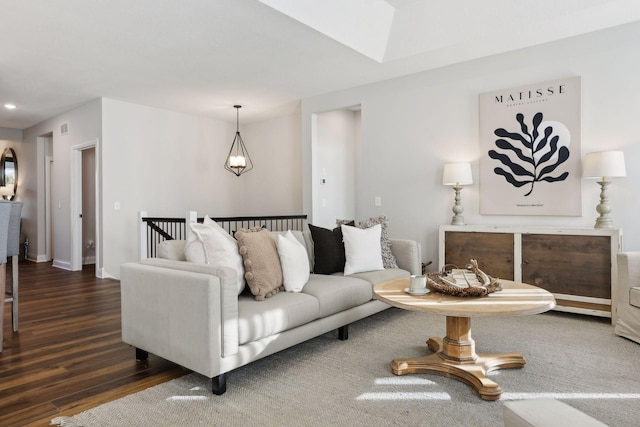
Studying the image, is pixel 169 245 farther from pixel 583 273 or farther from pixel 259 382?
pixel 583 273

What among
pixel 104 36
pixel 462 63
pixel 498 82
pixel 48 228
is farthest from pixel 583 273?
pixel 48 228

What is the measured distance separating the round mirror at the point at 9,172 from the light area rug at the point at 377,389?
763 centimetres

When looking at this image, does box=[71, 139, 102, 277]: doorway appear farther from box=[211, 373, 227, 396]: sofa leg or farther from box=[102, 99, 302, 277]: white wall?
box=[211, 373, 227, 396]: sofa leg

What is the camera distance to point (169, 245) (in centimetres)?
263

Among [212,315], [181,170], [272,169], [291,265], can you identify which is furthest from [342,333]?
[181,170]

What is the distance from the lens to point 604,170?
3203mm

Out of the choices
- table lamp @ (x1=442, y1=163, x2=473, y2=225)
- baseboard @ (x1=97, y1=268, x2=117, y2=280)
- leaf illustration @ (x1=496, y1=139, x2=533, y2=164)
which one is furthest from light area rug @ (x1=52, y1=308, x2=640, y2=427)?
baseboard @ (x1=97, y1=268, x2=117, y2=280)

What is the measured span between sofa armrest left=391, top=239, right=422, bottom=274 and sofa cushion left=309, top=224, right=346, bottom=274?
0.62 meters

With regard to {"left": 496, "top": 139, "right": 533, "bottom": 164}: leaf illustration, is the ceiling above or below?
above

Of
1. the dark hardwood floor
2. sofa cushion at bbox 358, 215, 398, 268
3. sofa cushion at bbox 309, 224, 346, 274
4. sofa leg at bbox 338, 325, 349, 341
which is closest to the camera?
the dark hardwood floor

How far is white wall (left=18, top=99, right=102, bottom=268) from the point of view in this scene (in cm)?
574

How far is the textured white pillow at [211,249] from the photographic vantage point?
7.92 feet

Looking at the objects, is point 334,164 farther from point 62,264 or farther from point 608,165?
point 62,264

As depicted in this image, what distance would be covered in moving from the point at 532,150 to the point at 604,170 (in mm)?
726
